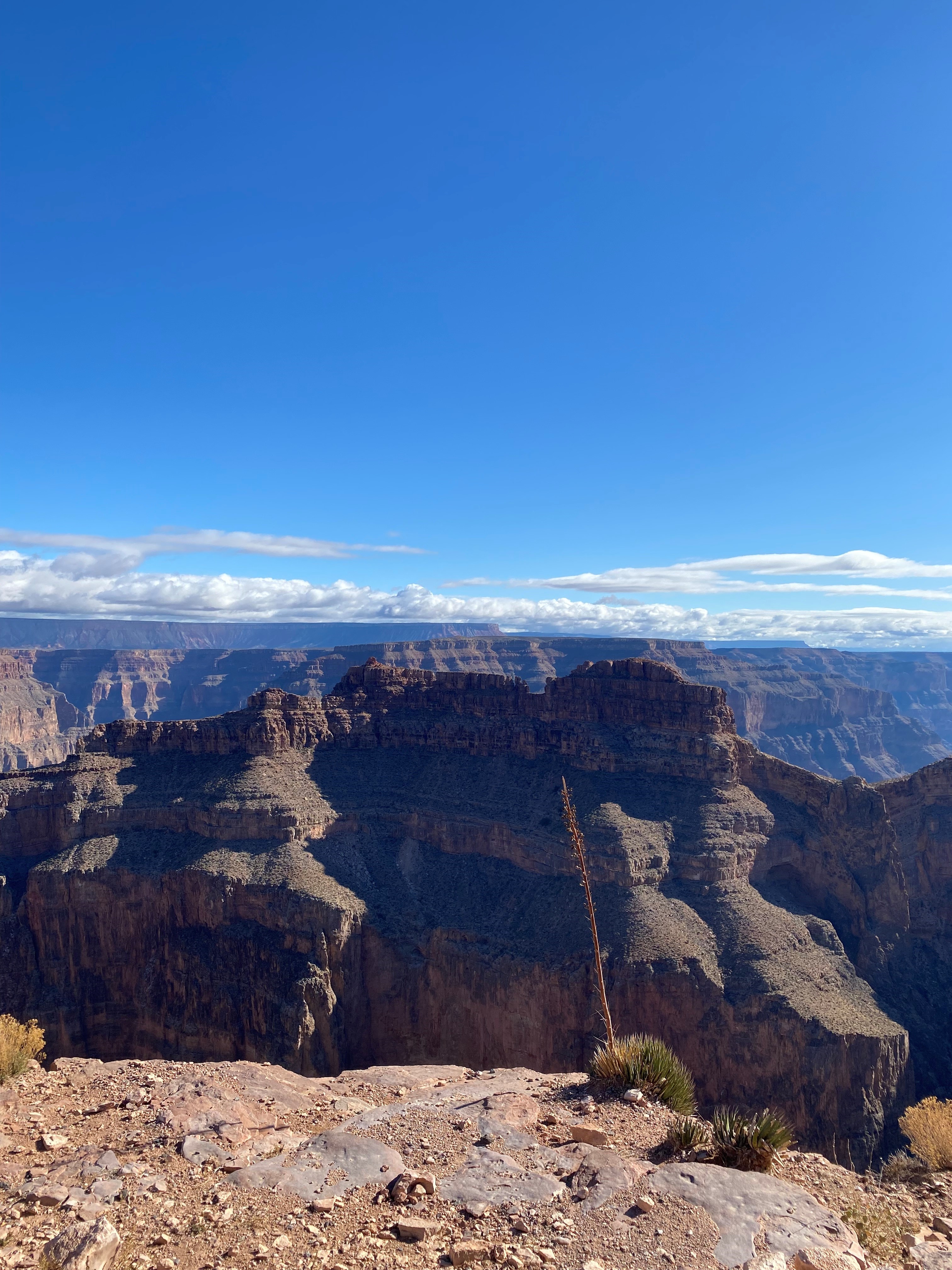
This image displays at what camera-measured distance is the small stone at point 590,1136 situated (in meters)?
18.1

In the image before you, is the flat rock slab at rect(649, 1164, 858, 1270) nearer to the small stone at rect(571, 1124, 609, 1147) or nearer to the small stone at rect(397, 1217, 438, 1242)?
the small stone at rect(571, 1124, 609, 1147)

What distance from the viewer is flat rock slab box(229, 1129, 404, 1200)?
15695mm

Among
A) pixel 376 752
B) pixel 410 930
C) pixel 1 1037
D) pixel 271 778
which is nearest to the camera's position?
pixel 1 1037

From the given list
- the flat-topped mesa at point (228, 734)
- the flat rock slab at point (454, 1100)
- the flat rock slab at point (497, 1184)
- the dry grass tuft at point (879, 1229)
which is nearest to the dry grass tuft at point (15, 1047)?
the flat rock slab at point (454, 1100)

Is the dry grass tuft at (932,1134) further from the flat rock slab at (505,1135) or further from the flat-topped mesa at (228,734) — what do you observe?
the flat-topped mesa at (228,734)

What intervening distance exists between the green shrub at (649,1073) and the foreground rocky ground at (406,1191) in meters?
0.75

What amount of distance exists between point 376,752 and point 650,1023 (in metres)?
41.4

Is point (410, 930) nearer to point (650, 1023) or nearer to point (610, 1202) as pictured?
point (650, 1023)

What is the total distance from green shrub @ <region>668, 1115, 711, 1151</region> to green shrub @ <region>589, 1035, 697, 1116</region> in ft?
9.14

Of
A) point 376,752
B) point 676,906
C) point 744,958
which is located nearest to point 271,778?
point 376,752

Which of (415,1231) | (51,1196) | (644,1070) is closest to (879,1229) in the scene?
(644,1070)

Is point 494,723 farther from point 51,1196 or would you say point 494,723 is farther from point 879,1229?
point 51,1196

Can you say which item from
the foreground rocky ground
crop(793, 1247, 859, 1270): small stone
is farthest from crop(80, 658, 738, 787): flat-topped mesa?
crop(793, 1247, 859, 1270): small stone

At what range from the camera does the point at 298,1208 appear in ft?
48.5
